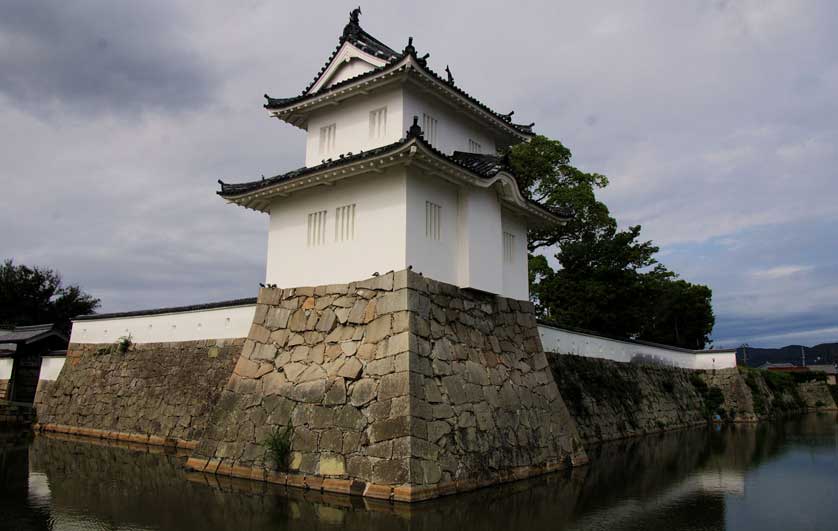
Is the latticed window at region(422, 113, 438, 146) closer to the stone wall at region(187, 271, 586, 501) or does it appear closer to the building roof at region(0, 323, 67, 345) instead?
the stone wall at region(187, 271, 586, 501)

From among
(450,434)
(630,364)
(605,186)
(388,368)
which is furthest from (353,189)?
(605,186)

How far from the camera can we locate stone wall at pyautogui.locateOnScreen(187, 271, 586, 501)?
342 inches

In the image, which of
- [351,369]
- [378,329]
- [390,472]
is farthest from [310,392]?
[390,472]

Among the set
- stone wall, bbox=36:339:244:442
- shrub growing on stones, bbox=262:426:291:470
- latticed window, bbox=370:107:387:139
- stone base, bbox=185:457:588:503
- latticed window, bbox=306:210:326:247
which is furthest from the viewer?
stone wall, bbox=36:339:244:442

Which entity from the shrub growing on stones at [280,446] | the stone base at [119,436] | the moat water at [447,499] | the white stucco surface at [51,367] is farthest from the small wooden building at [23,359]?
the shrub growing on stones at [280,446]

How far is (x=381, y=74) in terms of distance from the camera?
10.6 meters

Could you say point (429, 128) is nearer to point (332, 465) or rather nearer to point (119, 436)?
point (332, 465)

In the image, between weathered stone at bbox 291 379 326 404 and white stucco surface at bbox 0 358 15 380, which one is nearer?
weathered stone at bbox 291 379 326 404

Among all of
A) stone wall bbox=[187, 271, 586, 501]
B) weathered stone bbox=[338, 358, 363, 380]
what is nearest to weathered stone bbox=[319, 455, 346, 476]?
stone wall bbox=[187, 271, 586, 501]

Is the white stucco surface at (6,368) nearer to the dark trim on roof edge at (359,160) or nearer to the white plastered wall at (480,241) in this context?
the dark trim on roof edge at (359,160)

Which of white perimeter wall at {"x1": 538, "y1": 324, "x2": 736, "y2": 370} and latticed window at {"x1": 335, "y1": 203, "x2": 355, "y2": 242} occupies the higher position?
latticed window at {"x1": 335, "y1": 203, "x2": 355, "y2": 242}

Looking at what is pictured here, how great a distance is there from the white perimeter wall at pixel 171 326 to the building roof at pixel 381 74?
197 inches

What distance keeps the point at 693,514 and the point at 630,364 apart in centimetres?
1143

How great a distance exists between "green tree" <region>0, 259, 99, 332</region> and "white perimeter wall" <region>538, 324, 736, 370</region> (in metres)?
24.2
